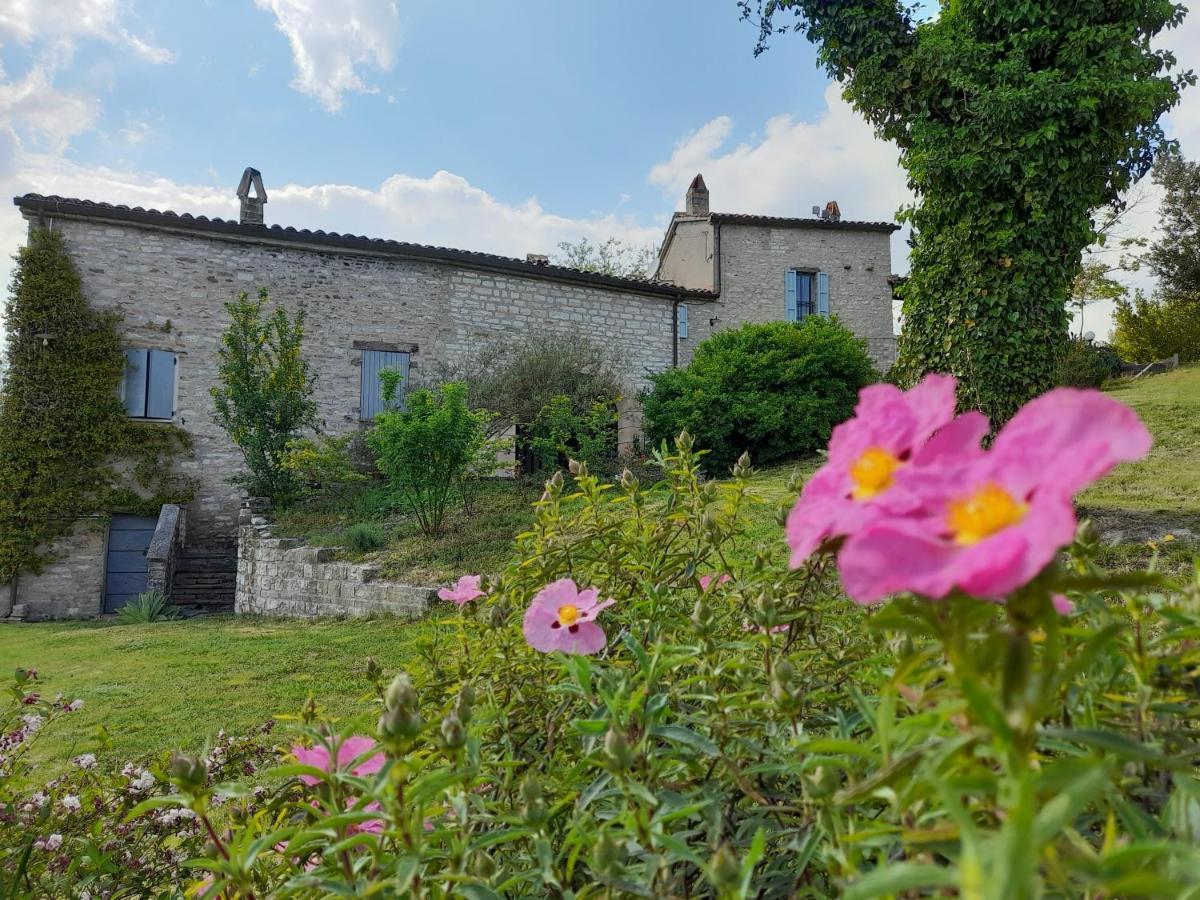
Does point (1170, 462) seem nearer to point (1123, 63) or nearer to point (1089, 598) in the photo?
point (1123, 63)

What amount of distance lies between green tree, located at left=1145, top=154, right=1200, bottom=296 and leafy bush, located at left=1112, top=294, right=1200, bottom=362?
481 millimetres

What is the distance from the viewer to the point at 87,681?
5477mm

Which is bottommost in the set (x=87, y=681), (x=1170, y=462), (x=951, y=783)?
(x=87, y=681)

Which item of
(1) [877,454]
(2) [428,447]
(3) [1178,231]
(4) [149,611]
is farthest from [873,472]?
(3) [1178,231]

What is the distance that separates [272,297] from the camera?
1234cm

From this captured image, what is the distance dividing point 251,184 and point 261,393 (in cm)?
422

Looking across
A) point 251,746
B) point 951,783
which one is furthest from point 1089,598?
point 251,746

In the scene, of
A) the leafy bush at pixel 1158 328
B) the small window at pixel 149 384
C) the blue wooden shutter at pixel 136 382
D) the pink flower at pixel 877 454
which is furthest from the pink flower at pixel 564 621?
the leafy bush at pixel 1158 328

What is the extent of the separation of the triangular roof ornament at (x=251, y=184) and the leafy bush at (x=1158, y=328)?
855 inches

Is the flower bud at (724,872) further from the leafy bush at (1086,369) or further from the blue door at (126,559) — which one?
the leafy bush at (1086,369)

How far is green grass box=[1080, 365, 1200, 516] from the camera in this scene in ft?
19.0

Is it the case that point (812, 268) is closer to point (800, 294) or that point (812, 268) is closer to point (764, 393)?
point (800, 294)

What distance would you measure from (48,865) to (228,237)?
12465mm

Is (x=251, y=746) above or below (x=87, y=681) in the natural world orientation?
above
